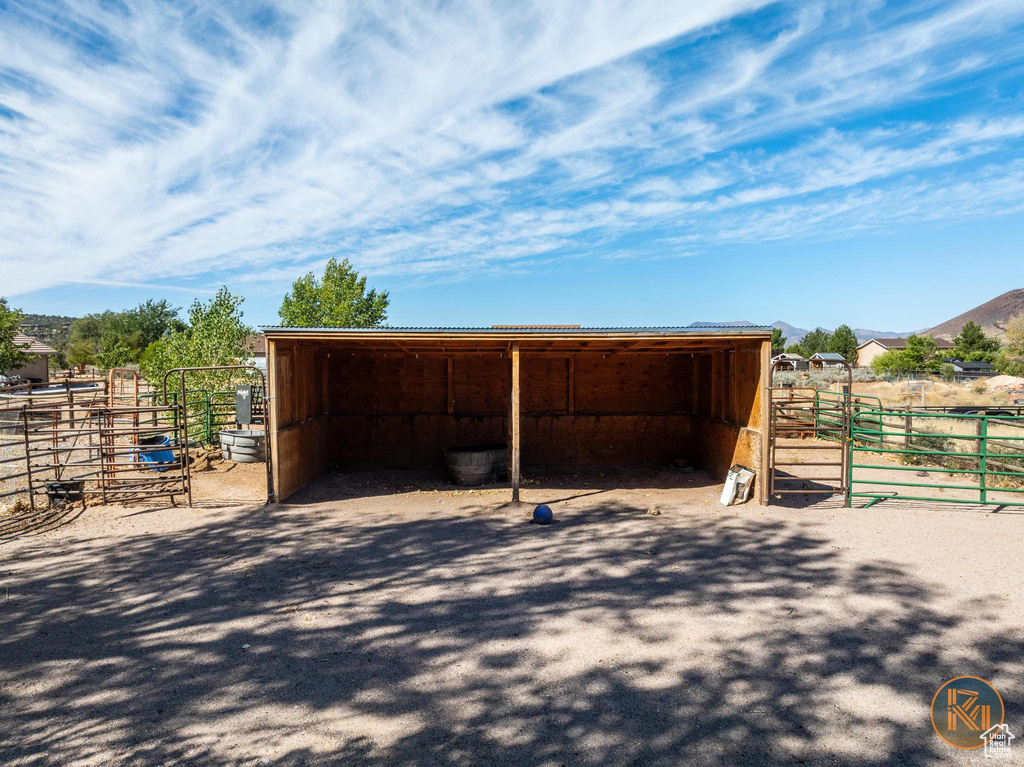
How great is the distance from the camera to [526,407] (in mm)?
13664

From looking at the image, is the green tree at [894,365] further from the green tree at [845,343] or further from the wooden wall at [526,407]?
the wooden wall at [526,407]

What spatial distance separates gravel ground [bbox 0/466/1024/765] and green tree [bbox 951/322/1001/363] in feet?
235

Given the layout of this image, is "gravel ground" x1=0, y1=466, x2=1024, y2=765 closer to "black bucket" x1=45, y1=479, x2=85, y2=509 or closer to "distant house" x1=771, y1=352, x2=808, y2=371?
"black bucket" x1=45, y1=479, x2=85, y2=509

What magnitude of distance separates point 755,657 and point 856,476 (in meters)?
9.64

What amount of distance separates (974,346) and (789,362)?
100 feet

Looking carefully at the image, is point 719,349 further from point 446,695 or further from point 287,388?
point 446,695

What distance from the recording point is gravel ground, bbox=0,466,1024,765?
11.7 feet

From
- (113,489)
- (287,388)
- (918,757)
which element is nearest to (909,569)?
(918,757)

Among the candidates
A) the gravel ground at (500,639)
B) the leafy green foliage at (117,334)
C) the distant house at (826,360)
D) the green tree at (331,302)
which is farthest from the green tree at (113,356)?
the distant house at (826,360)

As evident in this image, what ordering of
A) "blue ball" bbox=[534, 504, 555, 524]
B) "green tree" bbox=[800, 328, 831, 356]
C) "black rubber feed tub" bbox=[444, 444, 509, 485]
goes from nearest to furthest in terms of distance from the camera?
"blue ball" bbox=[534, 504, 555, 524], "black rubber feed tub" bbox=[444, 444, 509, 485], "green tree" bbox=[800, 328, 831, 356]

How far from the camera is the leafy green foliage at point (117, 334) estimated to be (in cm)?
4502

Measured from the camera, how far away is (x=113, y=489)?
32.0 feet

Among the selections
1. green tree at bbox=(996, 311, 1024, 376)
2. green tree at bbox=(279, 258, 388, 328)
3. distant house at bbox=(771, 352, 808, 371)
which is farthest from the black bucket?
green tree at bbox=(996, 311, 1024, 376)

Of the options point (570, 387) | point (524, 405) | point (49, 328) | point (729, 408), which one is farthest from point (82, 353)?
point (729, 408)
